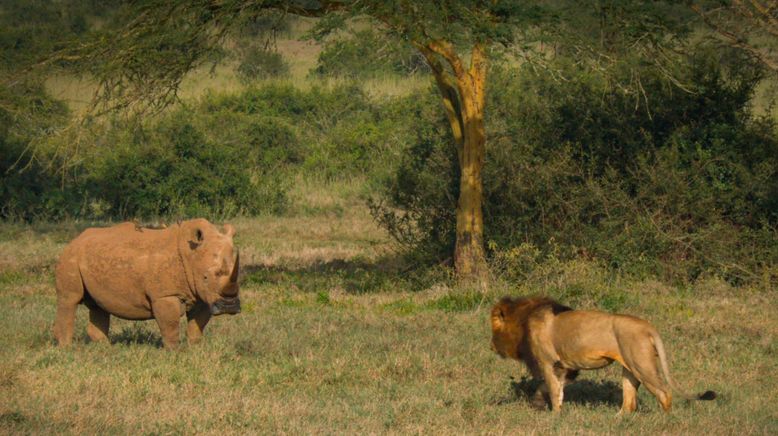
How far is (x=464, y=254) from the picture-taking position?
14.8 metres

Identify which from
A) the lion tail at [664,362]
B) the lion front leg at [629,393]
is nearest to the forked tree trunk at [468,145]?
the lion front leg at [629,393]

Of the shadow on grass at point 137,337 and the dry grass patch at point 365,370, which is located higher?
the dry grass patch at point 365,370

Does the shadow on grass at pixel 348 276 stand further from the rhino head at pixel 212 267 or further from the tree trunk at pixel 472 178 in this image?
the rhino head at pixel 212 267

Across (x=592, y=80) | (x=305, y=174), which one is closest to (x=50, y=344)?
(x=592, y=80)

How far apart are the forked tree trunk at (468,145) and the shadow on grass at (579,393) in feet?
16.7

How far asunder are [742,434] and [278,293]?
7.95 m

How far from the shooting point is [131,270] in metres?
9.72

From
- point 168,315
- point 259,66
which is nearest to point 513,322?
point 168,315

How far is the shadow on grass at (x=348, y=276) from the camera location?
15203 millimetres

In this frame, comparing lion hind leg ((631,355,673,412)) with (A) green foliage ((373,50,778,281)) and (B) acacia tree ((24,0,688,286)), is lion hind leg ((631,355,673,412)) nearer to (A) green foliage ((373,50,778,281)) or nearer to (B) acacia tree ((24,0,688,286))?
(B) acacia tree ((24,0,688,286))

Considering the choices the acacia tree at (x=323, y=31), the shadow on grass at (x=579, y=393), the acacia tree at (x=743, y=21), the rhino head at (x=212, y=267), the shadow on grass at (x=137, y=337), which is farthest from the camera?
the acacia tree at (x=743, y=21)

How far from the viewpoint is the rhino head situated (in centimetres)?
941

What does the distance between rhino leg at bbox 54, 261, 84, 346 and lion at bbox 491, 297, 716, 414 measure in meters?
3.88

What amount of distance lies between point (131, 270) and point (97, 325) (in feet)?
3.14
